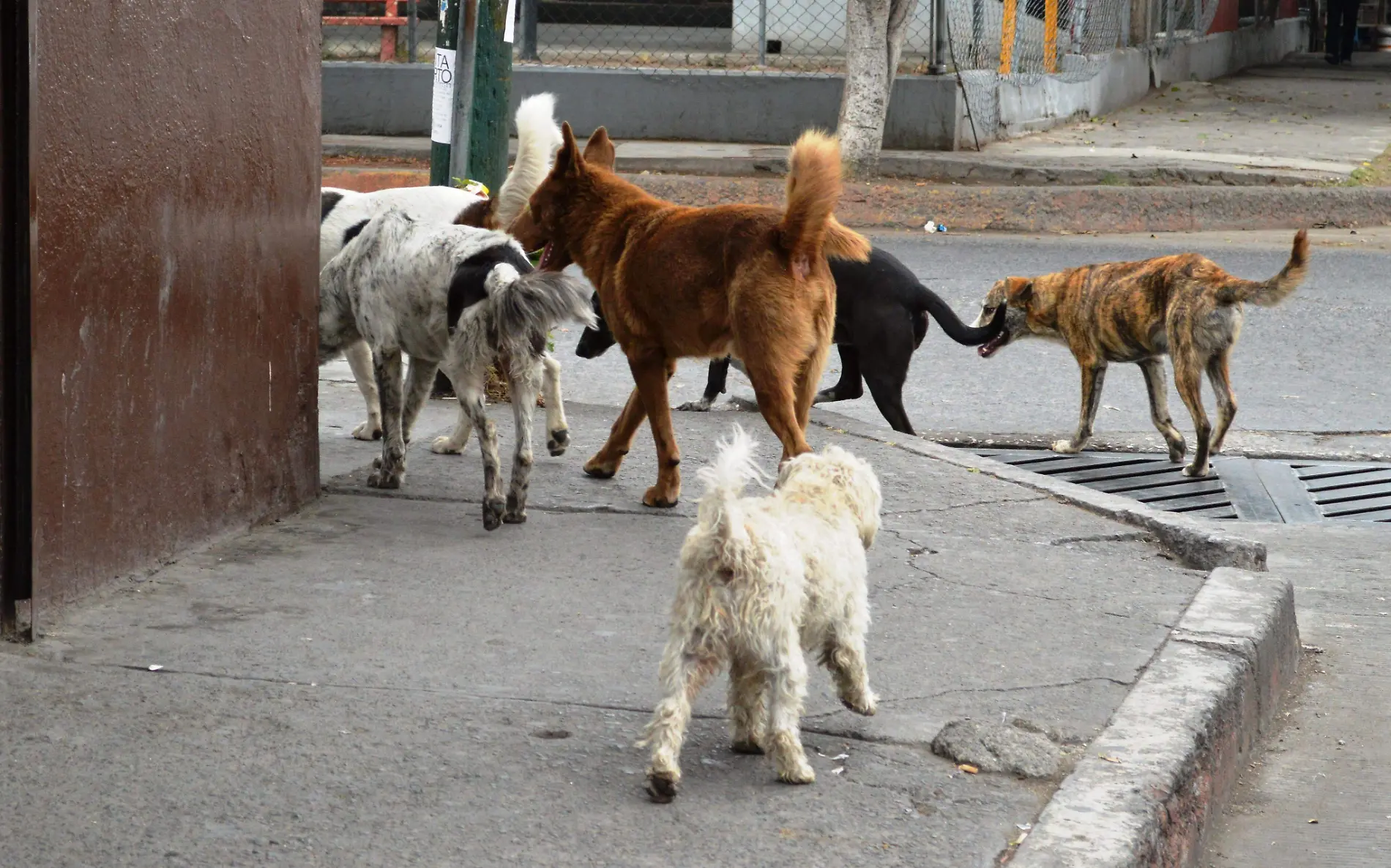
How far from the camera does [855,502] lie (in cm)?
394

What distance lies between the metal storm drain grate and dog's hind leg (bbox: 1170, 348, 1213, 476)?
3.1 inches

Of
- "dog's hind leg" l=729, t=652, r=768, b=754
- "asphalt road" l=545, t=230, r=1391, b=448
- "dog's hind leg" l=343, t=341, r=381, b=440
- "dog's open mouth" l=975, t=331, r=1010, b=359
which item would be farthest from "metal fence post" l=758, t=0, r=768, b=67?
"dog's hind leg" l=729, t=652, r=768, b=754

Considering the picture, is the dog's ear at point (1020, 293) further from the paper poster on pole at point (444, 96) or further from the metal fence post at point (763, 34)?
the metal fence post at point (763, 34)

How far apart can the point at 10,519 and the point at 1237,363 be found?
296 inches

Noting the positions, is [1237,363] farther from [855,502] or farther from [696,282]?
[855,502]

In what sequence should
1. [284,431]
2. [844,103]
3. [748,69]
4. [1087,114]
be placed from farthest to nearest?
1. [1087,114]
2. [748,69]
3. [844,103]
4. [284,431]

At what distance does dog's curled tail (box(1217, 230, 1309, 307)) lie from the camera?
7.66 meters

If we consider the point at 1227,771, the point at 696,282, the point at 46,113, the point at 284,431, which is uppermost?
the point at 46,113

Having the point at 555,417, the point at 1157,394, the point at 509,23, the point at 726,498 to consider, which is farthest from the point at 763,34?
the point at 726,498

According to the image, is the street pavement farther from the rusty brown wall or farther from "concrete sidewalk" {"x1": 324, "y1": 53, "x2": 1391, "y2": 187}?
the rusty brown wall

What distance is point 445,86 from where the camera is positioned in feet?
27.3

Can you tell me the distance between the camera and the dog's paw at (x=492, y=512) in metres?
5.56

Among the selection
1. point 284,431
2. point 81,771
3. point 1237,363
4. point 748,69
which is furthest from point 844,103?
point 81,771

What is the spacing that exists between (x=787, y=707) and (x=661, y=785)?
318 mm
